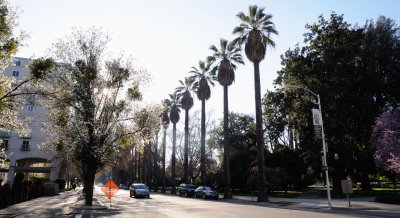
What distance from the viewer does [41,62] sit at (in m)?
15.6

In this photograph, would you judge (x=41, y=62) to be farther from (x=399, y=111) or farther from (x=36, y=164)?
(x=36, y=164)

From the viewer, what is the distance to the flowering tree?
30.3 m

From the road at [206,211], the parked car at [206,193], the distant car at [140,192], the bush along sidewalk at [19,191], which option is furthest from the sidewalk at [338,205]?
the bush along sidewalk at [19,191]

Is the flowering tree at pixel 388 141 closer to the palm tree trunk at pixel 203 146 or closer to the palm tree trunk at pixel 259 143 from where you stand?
the palm tree trunk at pixel 259 143

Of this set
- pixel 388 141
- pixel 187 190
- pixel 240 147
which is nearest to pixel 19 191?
pixel 187 190

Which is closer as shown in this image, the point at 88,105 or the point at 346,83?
the point at 88,105

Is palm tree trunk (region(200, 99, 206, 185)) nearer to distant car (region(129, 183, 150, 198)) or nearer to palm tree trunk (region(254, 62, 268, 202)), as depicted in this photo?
distant car (region(129, 183, 150, 198))

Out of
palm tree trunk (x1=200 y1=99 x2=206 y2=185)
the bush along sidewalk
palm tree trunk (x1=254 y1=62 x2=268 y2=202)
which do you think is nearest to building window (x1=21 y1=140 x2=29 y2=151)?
the bush along sidewalk

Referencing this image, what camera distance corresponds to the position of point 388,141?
31.6 metres

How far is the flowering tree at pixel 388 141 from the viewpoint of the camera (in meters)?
30.3

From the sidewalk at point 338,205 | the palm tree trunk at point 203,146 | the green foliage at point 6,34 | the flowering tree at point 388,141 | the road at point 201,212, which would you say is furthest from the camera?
the palm tree trunk at point 203,146

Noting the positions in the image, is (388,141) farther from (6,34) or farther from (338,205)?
(6,34)

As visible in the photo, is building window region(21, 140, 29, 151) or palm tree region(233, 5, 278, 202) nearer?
palm tree region(233, 5, 278, 202)

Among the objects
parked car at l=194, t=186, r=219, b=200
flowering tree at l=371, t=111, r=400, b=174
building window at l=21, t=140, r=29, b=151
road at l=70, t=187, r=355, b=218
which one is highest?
building window at l=21, t=140, r=29, b=151
